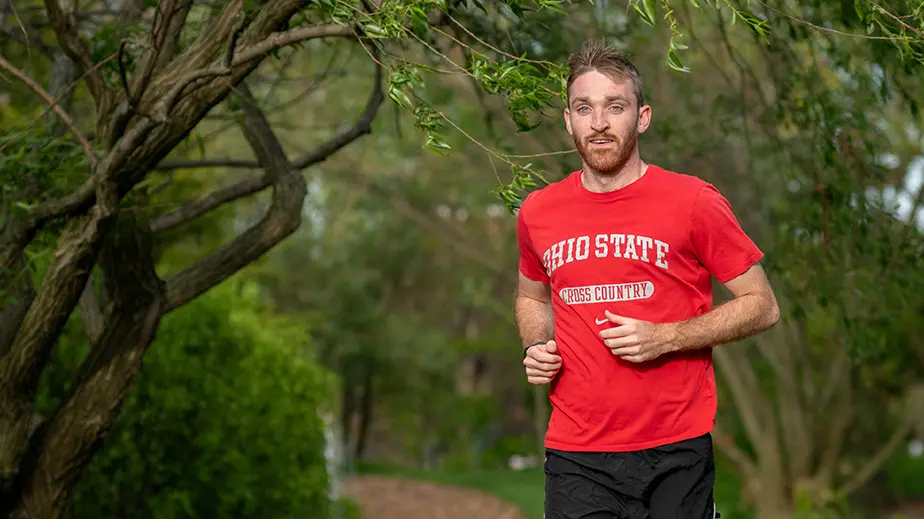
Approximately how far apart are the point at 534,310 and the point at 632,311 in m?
0.53

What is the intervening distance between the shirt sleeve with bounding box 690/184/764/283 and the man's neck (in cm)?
21

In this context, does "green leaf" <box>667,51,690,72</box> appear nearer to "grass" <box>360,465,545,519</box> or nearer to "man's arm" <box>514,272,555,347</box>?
"man's arm" <box>514,272,555,347</box>

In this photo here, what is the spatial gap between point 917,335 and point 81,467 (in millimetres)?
20617

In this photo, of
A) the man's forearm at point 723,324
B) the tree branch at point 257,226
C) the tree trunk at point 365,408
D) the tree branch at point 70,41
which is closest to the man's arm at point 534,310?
the man's forearm at point 723,324


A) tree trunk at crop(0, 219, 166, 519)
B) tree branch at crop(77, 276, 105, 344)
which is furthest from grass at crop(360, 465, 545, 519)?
tree trunk at crop(0, 219, 166, 519)

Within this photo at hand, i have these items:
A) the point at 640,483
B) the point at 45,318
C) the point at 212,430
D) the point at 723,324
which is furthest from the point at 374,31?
the point at 212,430

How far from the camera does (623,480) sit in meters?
3.58

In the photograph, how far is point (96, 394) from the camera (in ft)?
17.4

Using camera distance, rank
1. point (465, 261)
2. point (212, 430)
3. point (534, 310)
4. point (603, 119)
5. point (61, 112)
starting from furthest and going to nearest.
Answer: point (465, 261) < point (212, 430) < point (61, 112) < point (534, 310) < point (603, 119)

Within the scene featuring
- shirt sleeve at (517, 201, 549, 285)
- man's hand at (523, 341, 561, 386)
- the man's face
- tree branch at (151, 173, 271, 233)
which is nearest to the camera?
the man's face

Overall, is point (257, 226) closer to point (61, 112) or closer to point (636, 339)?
point (61, 112)

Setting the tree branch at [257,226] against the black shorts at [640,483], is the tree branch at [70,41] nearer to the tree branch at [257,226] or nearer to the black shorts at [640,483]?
the tree branch at [257,226]

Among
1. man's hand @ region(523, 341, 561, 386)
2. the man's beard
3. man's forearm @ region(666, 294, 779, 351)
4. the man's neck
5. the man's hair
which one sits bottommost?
man's hand @ region(523, 341, 561, 386)

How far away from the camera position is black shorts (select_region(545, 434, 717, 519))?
140 inches
